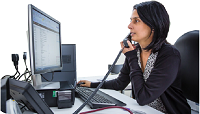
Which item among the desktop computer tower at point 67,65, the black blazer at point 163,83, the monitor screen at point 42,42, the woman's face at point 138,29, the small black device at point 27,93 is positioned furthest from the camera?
the desktop computer tower at point 67,65

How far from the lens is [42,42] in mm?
767

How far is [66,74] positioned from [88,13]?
1.77 metres

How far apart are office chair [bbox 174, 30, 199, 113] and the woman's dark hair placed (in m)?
0.16

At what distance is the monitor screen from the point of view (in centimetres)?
67

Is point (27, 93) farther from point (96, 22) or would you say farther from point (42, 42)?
point (96, 22)

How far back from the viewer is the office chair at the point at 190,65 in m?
0.92

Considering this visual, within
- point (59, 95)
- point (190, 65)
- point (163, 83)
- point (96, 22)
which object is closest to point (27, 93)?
point (59, 95)

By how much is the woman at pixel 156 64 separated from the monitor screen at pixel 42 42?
0.47m

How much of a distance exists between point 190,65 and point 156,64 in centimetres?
23

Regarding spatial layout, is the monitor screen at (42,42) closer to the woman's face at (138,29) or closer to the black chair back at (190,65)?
the woman's face at (138,29)

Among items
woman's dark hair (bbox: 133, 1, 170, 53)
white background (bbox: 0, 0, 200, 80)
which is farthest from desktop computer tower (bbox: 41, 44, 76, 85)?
white background (bbox: 0, 0, 200, 80)

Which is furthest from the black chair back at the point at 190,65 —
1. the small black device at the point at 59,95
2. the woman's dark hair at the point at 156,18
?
the small black device at the point at 59,95

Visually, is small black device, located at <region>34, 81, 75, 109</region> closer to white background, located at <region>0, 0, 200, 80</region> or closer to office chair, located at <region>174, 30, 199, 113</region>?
office chair, located at <region>174, 30, 199, 113</region>

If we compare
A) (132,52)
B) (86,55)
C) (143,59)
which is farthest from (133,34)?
(86,55)
